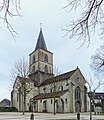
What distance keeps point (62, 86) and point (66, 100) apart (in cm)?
526

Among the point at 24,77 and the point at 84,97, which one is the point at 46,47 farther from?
the point at 24,77

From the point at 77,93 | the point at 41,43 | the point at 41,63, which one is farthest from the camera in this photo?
the point at 41,43

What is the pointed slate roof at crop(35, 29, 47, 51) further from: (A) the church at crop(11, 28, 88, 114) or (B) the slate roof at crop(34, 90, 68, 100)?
(B) the slate roof at crop(34, 90, 68, 100)

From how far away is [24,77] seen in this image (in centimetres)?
5581

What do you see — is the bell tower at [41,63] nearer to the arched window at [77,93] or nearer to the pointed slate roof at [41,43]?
the pointed slate roof at [41,43]

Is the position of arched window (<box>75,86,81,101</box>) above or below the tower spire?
below

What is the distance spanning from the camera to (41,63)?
86812 millimetres

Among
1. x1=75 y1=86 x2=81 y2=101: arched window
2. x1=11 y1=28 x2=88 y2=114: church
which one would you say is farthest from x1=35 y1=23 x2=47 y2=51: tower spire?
x1=75 y1=86 x2=81 y2=101: arched window

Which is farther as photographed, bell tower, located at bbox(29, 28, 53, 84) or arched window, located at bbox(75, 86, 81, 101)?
bell tower, located at bbox(29, 28, 53, 84)

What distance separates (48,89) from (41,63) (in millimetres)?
10428

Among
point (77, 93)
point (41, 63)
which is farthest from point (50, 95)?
point (41, 63)

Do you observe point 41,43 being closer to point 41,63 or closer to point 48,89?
point 41,63

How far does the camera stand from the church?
69.4 metres

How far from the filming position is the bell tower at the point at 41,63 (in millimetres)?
86188
